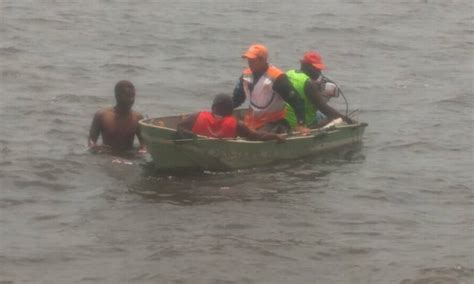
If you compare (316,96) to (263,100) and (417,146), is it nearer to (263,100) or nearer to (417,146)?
(263,100)

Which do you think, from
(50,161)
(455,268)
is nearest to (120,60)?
(50,161)

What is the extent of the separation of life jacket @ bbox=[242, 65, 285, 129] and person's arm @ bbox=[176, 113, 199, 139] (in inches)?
49.8

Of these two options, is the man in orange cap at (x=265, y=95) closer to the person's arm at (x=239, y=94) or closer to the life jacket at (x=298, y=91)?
the person's arm at (x=239, y=94)

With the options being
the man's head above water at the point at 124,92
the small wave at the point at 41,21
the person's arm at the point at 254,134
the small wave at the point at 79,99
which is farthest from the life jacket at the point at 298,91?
the small wave at the point at 41,21

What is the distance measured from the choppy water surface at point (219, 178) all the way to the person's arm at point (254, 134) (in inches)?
20.9

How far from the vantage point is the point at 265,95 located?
15078 millimetres

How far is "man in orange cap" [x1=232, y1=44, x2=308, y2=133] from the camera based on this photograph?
48.7 ft

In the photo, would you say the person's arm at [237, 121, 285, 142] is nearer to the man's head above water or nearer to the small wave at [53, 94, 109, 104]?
the man's head above water

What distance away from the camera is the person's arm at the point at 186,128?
13852 millimetres

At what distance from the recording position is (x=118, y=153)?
1482 cm

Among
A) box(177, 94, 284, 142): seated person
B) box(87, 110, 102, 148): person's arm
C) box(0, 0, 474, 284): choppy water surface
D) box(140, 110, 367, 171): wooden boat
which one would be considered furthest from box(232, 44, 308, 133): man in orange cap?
box(87, 110, 102, 148): person's arm

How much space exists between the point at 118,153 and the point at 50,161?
101 cm

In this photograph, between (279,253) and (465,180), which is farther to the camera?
(465,180)

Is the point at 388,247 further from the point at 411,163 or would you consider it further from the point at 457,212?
the point at 411,163
